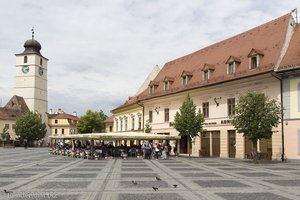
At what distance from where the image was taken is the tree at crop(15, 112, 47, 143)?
276 feet

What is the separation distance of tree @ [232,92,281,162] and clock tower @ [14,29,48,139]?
80.9 m

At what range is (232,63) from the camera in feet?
114

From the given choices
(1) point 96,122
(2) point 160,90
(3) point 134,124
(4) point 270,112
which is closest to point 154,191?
(4) point 270,112

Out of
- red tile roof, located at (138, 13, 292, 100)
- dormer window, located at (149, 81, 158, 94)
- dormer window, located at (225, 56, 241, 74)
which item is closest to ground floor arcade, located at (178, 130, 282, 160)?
red tile roof, located at (138, 13, 292, 100)

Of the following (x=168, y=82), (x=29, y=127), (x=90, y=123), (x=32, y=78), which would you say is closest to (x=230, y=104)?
(x=168, y=82)

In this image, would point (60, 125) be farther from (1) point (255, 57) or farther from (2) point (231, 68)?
(1) point (255, 57)

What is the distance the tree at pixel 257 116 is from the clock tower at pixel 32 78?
80.9 meters

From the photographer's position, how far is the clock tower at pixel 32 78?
332 feet

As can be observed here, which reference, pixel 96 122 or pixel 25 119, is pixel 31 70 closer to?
pixel 25 119

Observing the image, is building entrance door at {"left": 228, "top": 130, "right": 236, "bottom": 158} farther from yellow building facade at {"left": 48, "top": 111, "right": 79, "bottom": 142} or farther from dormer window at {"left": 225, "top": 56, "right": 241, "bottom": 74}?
yellow building facade at {"left": 48, "top": 111, "right": 79, "bottom": 142}

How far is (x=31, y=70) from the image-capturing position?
102m

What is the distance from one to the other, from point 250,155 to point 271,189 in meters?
18.1

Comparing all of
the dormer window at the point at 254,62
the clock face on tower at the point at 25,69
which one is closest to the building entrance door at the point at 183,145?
the dormer window at the point at 254,62

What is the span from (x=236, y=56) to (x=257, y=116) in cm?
1035
